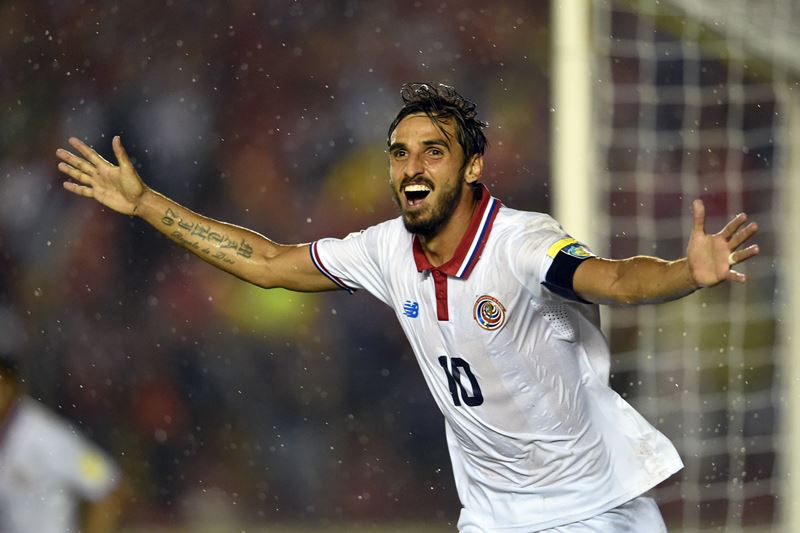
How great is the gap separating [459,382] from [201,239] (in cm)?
98

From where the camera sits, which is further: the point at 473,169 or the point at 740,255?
the point at 473,169

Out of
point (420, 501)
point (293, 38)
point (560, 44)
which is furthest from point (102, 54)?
point (560, 44)

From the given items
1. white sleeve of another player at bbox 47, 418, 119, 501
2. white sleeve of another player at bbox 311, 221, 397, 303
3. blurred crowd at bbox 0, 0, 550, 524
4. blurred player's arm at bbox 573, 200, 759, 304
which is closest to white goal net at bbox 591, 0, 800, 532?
blurred crowd at bbox 0, 0, 550, 524

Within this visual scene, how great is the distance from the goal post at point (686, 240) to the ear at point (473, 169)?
324 cm

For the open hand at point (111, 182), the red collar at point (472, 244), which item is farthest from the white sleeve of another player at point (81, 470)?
the red collar at point (472, 244)

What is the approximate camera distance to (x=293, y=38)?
846 cm

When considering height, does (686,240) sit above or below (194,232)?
above

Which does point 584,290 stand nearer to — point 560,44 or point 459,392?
point 459,392

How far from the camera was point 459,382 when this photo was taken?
11.5 feet

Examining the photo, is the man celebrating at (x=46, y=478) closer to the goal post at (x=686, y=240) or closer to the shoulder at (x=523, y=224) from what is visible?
the shoulder at (x=523, y=224)

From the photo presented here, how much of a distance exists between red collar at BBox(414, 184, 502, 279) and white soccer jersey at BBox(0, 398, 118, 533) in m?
2.11

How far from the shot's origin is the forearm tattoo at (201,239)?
3.95 m

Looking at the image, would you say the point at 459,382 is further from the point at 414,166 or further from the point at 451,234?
the point at 414,166

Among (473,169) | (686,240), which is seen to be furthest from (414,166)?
(686,240)
